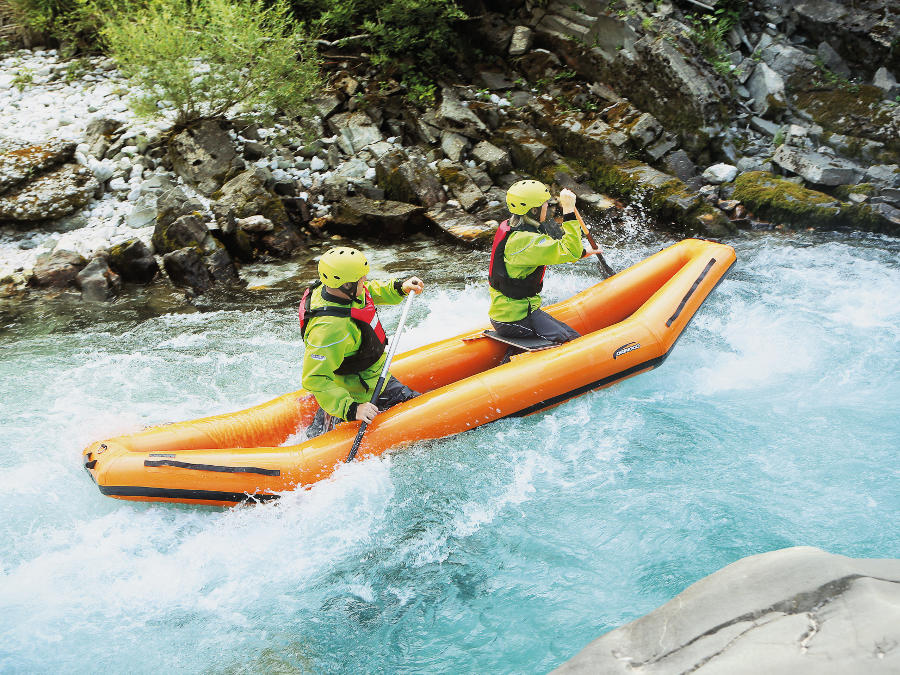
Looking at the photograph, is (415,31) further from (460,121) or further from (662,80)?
(662,80)

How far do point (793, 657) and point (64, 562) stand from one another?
359 cm

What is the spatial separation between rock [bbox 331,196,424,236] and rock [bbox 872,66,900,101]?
244 inches

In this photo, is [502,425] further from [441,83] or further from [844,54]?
[844,54]

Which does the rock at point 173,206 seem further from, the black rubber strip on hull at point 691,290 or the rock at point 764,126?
the rock at point 764,126

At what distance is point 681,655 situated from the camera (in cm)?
198

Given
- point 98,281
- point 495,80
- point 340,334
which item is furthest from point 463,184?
point 340,334

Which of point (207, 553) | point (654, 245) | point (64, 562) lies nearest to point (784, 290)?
point (654, 245)

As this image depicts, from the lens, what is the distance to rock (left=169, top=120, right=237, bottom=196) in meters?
7.89

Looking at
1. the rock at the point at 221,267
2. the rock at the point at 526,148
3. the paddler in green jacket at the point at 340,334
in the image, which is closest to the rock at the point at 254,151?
the rock at the point at 221,267

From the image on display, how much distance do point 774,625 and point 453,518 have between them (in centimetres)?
220

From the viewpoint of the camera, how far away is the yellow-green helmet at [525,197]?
14.2 ft

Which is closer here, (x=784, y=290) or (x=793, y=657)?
(x=793, y=657)

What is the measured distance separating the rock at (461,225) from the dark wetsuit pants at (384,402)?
11.8 feet

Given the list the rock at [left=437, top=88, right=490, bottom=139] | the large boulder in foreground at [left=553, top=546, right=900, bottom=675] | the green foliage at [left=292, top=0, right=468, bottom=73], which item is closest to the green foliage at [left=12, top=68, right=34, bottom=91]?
the green foliage at [left=292, top=0, right=468, bottom=73]
